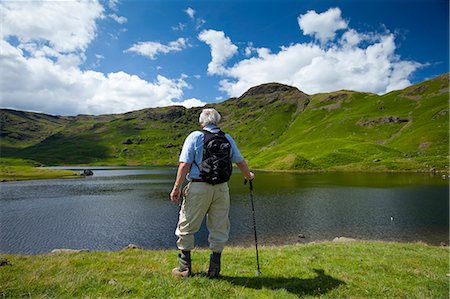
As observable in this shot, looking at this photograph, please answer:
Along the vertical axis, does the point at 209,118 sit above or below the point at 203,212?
above

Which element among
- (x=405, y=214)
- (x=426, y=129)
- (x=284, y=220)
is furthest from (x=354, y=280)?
(x=426, y=129)

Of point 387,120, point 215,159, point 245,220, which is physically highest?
point 387,120

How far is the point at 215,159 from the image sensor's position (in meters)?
8.73

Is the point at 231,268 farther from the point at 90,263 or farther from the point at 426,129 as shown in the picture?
the point at 426,129

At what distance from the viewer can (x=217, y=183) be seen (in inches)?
343

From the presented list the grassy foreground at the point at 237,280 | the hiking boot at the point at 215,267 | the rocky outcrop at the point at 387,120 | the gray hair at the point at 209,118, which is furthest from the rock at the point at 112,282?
the rocky outcrop at the point at 387,120

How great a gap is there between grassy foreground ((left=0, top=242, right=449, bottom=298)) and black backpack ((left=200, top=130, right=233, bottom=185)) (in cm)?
322

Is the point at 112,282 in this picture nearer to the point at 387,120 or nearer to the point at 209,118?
the point at 209,118

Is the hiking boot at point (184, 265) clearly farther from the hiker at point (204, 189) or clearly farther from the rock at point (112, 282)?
the rock at point (112, 282)

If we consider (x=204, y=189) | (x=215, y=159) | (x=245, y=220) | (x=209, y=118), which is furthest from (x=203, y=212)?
(x=245, y=220)

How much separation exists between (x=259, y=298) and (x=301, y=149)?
183 meters

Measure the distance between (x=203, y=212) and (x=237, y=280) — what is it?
2575 mm

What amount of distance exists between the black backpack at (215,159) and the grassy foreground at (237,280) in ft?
10.6

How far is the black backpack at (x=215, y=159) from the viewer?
857 centimetres
